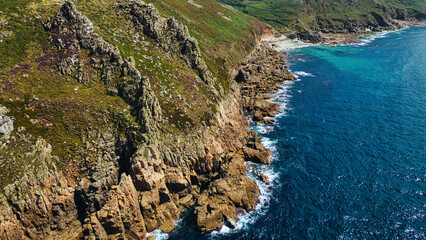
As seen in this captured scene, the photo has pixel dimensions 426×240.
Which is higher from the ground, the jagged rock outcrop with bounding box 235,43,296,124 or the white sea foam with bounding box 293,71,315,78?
the white sea foam with bounding box 293,71,315,78

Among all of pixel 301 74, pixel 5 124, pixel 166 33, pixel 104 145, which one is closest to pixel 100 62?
pixel 104 145

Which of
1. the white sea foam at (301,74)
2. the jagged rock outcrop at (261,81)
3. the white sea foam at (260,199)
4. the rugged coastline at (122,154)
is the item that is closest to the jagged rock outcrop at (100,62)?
the rugged coastline at (122,154)

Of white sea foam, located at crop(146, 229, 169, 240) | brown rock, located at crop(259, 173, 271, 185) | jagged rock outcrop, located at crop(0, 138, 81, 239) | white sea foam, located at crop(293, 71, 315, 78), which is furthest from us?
white sea foam, located at crop(293, 71, 315, 78)

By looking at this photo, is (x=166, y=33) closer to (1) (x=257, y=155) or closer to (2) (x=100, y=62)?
(2) (x=100, y=62)

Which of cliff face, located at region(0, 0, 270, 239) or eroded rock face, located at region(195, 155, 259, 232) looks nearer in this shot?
cliff face, located at region(0, 0, 270, 239)

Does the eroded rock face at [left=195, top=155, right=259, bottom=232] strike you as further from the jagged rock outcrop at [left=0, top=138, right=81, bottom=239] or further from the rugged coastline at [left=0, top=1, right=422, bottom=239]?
the jagged rock outcrop at [left=0, top=138, right=81, bottom=239]

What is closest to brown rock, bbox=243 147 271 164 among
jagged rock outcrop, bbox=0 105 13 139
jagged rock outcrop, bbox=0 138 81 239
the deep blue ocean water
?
the deep blue ocean water

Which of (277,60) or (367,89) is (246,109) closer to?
(367,89)
